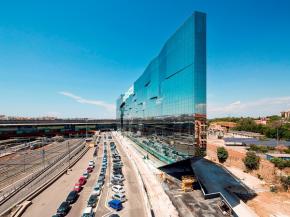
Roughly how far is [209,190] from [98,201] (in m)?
19.0

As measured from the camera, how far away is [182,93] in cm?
3167

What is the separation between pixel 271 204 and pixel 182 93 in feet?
70.6

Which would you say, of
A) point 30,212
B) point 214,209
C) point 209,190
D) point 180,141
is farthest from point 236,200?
point 30,212

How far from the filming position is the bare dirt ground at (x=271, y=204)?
86.4ft

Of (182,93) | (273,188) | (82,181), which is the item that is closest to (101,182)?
(82,181)

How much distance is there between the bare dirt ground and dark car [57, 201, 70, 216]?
25.1 m

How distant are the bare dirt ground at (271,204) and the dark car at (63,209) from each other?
82.5 ft

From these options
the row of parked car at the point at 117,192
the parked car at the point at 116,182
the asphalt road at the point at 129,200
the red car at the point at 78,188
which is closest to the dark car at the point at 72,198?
the red car at the point at 78,188

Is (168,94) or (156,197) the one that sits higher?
(168,94)

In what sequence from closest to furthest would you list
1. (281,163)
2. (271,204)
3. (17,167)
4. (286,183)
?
1. (271,204)
2. (286,183)
3. (281,163)
4. (17,167)

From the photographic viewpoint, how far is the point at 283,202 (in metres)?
29.4

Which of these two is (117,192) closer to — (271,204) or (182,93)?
(182,93)

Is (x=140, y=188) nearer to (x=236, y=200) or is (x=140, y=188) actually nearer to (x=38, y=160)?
(x=236, y=200)

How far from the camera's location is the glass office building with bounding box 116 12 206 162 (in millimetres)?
27859
